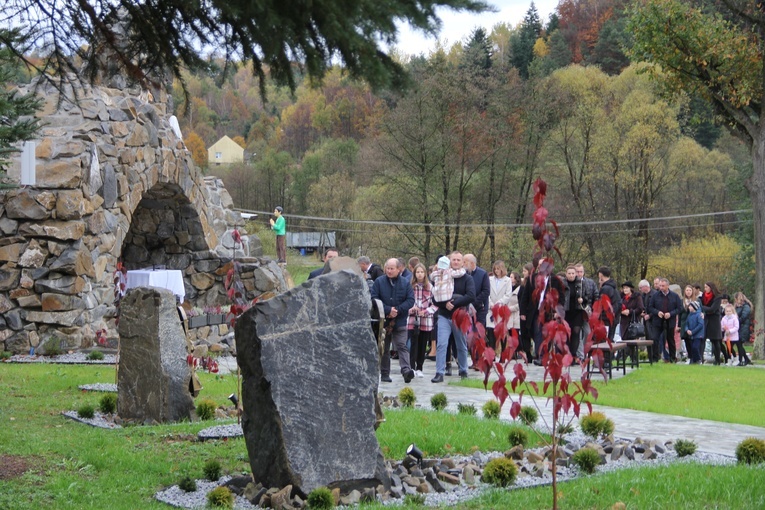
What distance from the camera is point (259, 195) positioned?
2201 inches

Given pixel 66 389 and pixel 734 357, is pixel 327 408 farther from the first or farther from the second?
pixel 734 357

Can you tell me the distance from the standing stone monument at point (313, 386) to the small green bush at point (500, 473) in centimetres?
72

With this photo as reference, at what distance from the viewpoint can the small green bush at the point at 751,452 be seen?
282 inches

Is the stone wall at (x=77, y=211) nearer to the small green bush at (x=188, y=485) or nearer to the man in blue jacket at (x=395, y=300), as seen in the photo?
the man in blue jacket at (x=395, y=300)

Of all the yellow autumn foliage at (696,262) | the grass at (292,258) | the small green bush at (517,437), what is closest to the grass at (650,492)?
the small green bush at (517,437)

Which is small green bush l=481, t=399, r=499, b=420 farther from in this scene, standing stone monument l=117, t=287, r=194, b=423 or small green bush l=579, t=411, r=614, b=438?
standing stone monument l=117, t=287, r=194, b=423

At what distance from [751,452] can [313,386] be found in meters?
3.51

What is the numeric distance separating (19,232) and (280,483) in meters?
12.4

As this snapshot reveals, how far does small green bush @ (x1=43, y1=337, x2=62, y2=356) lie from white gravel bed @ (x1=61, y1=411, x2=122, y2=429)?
681 centimetres

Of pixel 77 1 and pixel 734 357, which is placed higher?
pixel 77 1

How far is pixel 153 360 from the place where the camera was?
960cm

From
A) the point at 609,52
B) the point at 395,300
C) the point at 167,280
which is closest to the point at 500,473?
the point at 395,300

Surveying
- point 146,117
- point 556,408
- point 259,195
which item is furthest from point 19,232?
point 259,195

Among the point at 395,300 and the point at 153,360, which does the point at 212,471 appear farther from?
the point at 395,300
